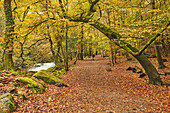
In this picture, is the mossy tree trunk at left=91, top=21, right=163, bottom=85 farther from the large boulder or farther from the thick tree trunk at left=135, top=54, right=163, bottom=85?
the large boulder

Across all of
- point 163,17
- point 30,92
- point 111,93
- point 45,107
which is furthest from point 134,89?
point 30,92

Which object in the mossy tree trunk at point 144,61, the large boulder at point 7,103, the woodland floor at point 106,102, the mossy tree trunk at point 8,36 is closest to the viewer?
the large boulder at point 7,103

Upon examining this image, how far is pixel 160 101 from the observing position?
22.3 ft

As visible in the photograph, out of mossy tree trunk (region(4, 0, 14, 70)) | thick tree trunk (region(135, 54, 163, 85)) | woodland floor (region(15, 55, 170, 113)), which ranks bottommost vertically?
woodland floor (region(15, 55, 170, 113))

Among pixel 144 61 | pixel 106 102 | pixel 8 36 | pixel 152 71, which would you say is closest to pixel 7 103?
pixel 106 102

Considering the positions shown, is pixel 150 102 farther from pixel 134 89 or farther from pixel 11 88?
pixel 11 88

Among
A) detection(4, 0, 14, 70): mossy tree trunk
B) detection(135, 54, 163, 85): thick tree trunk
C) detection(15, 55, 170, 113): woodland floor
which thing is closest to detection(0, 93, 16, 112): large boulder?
detection(15, 55, 170, 113): woodland floor

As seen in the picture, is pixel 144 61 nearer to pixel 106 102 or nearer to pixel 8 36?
pixel 106 102

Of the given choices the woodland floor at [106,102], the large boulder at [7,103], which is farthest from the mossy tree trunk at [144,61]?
the large boulder at [7,103]

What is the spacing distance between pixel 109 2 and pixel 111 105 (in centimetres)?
814

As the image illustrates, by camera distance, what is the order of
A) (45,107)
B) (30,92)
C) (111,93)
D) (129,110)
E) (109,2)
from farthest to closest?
1. (109,2)
2. (111,93)
3. (30,92)
4. (129,110)
5. (45,107)

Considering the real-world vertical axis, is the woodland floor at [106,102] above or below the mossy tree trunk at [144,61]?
below

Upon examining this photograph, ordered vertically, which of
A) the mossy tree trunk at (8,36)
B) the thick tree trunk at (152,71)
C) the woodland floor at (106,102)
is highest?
the mossy tree trunk at (8,36)

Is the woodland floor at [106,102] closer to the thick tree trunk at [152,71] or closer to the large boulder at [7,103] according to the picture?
the large boulder at [7,103]
